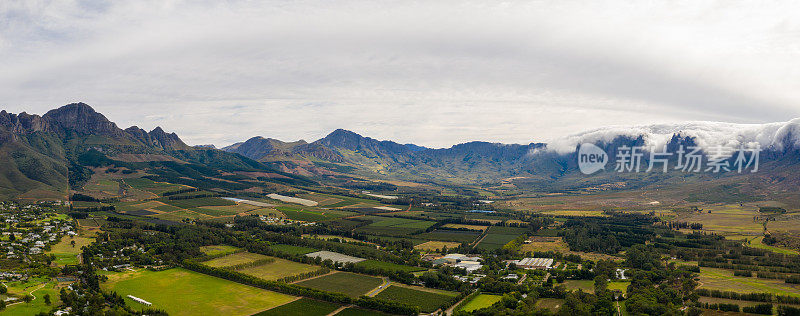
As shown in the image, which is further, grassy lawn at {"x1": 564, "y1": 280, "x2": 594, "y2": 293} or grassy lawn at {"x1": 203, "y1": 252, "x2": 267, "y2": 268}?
grassy lawn at {"x1": 203, "y1": 252, "x2": 267, "y2": 268}

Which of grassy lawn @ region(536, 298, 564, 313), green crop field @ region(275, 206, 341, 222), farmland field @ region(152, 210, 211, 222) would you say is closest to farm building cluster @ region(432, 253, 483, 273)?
grassy lawn @ region(536, 298, 564, 313)

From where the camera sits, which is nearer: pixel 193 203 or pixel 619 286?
pixel 619 286

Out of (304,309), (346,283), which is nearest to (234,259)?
(346,283)

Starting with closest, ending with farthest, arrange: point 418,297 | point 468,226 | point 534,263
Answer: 1. point 418,297
2. point 534,263
3. point 468,226

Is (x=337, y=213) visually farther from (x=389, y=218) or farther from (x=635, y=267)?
(x=635, y=267)

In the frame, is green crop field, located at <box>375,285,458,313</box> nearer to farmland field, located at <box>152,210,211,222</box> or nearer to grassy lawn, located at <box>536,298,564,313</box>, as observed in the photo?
grassy lawn, located at <box>536,298,564,313</box>

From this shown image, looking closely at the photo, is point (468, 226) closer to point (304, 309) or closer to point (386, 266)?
point (386, 266)

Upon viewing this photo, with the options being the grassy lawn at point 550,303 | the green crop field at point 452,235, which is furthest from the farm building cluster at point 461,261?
the grassy lawn at point 550,303
